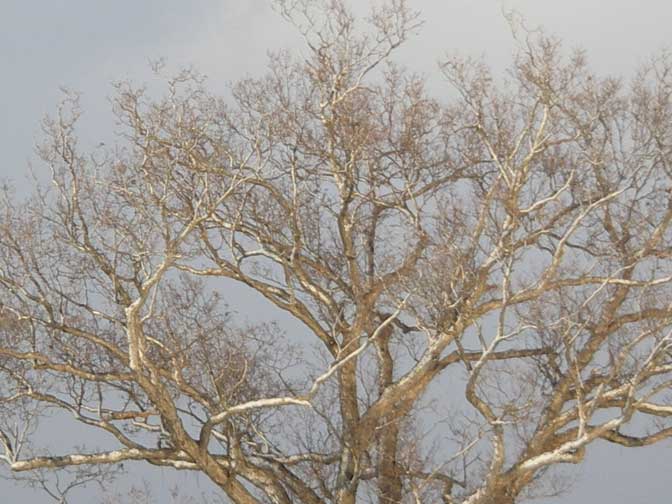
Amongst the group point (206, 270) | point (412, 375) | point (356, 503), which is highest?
point (206, 270)

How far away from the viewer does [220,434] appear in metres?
11.3

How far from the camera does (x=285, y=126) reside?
1075cm

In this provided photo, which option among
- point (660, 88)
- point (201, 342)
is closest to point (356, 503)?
point (201, 342)

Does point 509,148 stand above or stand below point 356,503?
above

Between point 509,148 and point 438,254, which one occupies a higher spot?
point 509,148

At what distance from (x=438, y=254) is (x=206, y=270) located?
9.18 feet

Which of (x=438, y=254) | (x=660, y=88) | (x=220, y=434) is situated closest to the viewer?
(x=438, y=254)

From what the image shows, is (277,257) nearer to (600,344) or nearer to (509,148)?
(509,148)

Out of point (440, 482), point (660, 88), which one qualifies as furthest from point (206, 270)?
point (660, 88)

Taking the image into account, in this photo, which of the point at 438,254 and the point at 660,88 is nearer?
the point at 438,254

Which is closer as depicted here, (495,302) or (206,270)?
(495,302)

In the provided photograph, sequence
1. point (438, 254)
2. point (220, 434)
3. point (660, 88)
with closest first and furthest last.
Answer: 1. point (438, 254)
2. point (660, 88)
3. point (220, 434)

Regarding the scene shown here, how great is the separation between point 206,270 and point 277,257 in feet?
3.24

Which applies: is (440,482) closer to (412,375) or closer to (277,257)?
(412,375)
